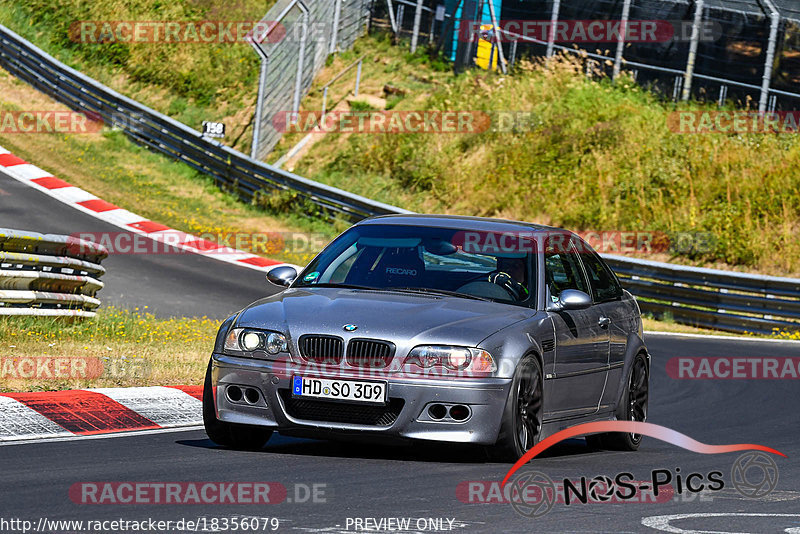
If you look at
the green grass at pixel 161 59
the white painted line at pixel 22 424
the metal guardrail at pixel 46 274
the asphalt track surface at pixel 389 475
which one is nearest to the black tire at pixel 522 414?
the asphalt track surface at pixel 389 475

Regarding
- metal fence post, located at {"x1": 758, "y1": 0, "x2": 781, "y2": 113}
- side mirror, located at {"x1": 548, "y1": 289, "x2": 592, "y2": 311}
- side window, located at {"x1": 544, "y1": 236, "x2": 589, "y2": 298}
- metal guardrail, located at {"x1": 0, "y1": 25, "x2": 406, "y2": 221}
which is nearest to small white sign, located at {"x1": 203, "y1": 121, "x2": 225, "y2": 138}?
metal guardrail, located at {"x1": 0, "y1": 25, "x2": 406, "y2": 221}

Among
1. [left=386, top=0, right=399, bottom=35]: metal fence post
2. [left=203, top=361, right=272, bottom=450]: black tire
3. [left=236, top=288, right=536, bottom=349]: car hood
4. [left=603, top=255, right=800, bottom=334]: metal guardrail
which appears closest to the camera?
[left=236, top=288, right=536, bottom=349]: car hood

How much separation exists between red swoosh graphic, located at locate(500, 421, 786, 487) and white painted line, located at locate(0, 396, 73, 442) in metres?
2.83

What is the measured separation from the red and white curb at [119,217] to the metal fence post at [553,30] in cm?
1039

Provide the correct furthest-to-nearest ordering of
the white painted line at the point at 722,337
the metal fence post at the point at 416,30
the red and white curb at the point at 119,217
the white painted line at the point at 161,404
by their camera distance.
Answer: the metal fence post at the point at 416,30
the red and white curb at the point at 119,217
the white painted line at the point at 722,337
the white painted line at the point at 161,404

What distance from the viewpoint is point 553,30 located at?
101 feet

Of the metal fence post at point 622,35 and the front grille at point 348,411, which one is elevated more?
the metal fence post at point 622,35

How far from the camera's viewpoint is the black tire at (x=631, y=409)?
8.95 metres

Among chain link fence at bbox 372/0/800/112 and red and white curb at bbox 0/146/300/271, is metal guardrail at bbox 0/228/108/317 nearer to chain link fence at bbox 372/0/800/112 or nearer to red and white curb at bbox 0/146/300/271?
red and white curb at bbox 0/146/300/271

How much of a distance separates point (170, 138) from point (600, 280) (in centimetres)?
2274

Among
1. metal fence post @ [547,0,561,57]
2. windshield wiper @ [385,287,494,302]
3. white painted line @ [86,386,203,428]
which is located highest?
metal fence post @ [547,0,561,57]

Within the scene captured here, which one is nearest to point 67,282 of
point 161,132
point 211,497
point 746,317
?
point 211,497

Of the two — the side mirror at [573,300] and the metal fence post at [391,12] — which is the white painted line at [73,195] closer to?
the metal fence post at [391,12]

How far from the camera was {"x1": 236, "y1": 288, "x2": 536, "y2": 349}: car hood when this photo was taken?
712cm
